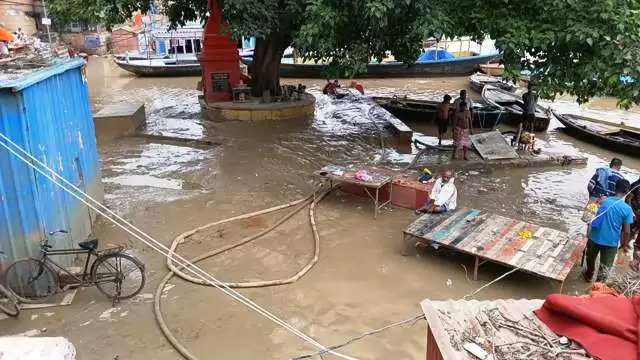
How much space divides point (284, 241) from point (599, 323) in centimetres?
541

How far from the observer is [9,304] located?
568cm

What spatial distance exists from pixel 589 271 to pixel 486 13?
16.2 feet

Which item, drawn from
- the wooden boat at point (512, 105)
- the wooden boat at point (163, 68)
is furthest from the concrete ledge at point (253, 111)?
the wooden boat at point (163, 68)

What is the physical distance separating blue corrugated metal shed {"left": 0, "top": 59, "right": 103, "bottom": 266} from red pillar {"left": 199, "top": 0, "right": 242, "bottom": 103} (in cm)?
916

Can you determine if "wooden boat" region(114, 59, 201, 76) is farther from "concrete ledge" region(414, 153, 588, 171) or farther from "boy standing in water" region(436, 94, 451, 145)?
"concrete ledge" region(414, 153, 588, 171)

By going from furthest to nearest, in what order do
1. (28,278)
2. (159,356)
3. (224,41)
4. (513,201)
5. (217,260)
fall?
(224,41)
(513,201)
(217,260)
(28,278)
(159,356)

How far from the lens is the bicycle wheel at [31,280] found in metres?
5.85

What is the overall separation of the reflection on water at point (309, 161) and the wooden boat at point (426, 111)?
0.40m

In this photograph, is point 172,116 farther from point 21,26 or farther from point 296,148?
point 21,26

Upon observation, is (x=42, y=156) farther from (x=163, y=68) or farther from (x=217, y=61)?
(x=163, y=68)

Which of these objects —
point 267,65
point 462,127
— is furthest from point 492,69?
point 462,127

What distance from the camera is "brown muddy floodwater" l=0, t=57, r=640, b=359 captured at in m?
5.56

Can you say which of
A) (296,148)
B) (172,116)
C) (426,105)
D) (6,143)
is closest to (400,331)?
(6,143)

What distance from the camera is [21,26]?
31.3 metres
